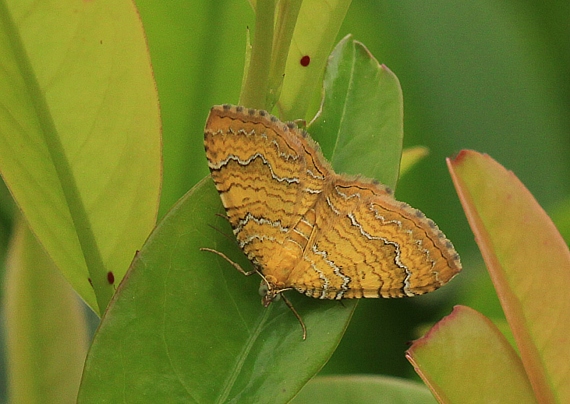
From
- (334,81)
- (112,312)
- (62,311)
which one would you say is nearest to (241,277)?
(112,312)

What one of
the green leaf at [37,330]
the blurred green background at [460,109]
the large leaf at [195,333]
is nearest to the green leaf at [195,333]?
the large leaf at [195,333]

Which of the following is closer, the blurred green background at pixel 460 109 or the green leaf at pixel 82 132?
the green leaf at pixel 82 132

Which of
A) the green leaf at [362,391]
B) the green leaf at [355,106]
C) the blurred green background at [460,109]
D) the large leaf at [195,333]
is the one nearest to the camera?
the large leaf at [195,333]

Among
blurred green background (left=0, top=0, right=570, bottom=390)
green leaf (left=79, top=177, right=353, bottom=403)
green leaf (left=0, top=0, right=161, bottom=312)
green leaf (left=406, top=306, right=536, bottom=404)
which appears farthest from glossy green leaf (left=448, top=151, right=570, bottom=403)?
blurred green background (left=0, top=0, right=570, bottom=390)

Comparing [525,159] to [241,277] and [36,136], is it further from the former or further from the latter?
[36,136]

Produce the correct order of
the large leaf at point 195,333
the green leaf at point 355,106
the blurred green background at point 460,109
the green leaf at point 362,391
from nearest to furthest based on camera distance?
the large leaf at point 195,333
the green leaf at point 355,106
the green leaf at point 362,391
the blurred green background at point 460,109

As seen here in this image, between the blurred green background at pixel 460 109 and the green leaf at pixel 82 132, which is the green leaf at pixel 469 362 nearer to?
the green leaf at pixel 82 132

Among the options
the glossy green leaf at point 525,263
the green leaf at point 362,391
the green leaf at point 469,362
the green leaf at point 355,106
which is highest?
the green leaf at point 355,106
